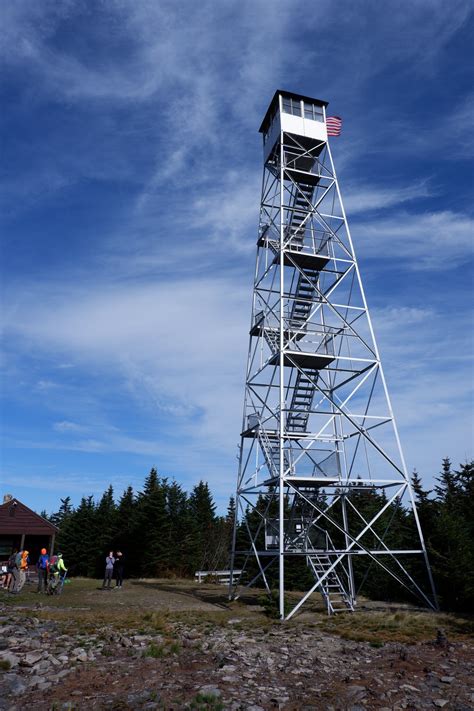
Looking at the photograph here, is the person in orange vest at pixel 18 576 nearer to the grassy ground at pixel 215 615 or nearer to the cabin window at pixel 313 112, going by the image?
the grassy ground at pixel 215 615

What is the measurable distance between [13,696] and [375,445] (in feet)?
44.5

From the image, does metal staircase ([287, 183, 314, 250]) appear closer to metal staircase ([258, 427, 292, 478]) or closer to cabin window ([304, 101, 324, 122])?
cabin window ([304, 101, 324, 122])

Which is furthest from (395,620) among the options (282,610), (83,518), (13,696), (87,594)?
(83,518)

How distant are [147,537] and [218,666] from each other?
3617cm

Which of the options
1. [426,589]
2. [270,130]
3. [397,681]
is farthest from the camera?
[270,130]

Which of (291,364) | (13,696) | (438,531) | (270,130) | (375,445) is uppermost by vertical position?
(270,130)

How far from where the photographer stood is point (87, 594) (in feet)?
68.0

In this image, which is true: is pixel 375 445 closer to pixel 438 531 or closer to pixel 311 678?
pixel 438 531

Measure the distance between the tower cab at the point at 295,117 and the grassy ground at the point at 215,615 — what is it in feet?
65.5

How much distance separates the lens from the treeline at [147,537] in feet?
143

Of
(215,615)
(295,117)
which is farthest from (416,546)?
(295,117)

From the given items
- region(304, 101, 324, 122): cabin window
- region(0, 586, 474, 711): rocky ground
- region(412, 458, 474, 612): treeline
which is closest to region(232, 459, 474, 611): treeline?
region(412, 458, 474, 612): treeline

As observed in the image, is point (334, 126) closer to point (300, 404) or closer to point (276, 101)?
point (276, 101)

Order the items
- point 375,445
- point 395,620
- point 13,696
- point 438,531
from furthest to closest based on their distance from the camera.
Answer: point 438,531 → point 375,445 → point 395,620 → point 13,696
